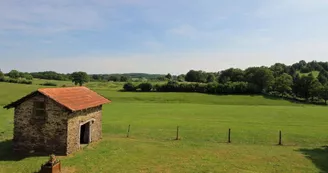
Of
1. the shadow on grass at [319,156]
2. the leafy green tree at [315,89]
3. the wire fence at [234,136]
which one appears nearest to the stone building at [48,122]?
the wire fence at [234,136]

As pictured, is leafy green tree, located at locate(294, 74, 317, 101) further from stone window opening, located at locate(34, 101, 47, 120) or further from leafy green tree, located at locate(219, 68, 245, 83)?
stone window opening, located at locate(34, 101, 47, 120)

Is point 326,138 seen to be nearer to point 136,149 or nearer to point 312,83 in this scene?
point 136,149

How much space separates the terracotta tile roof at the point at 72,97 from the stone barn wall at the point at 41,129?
0.33 metres

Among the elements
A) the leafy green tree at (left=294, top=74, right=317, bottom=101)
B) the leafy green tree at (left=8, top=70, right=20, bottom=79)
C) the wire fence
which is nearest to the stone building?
the wire fence

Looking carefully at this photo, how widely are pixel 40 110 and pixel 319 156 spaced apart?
2133cm

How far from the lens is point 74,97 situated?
2334 cm

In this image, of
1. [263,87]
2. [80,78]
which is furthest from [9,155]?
[80,78]

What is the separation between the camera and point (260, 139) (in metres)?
27.8

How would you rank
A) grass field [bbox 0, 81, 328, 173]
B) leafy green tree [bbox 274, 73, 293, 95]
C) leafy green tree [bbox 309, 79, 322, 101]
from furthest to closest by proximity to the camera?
leafy green tree [bbox 274, 73, 293, 95] < leafy green tree [bbox 309, 79, 322, 101] < grass field [bbox 0, 81, 328, 173]

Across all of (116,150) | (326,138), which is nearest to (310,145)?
(326,138)

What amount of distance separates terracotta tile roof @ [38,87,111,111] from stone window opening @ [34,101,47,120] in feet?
3.39

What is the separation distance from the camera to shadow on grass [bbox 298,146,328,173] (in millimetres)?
19078

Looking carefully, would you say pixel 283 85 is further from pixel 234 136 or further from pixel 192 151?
pixel 192 151

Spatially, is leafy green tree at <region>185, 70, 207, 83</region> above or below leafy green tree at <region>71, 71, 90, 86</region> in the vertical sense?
above
